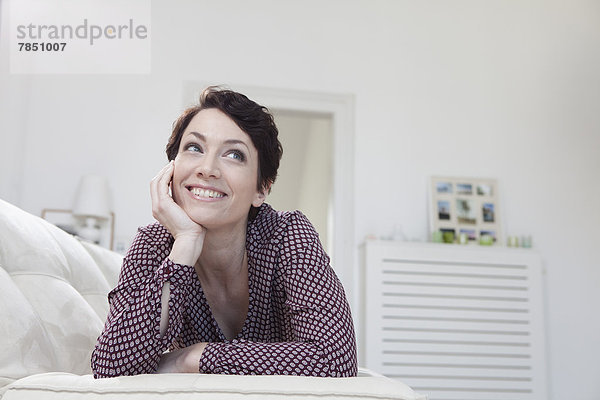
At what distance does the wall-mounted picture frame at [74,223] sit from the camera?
12.7 ft

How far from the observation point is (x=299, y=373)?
3.84 feet

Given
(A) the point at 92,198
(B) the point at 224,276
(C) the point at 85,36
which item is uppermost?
(C) the point at 85,36

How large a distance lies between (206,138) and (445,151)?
3.20m

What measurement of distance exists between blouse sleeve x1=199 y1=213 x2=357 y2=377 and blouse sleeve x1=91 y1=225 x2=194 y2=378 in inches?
4.2

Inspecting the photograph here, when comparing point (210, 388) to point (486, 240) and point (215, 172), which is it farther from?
point (486, 240)

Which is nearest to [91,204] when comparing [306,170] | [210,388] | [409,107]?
[409,107]

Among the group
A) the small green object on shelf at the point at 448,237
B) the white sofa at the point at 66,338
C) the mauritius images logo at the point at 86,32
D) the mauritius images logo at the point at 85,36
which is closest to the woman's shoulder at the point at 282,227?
the white sofa at the point at 66,338

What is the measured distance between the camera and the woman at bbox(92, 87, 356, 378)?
1.18m

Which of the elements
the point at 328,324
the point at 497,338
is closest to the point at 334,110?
the point at 497,338

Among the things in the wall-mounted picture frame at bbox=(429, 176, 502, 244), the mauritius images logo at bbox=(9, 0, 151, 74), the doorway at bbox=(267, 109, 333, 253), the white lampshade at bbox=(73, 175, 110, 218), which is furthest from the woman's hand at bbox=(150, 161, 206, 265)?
the doorway at bbox=(267, 109, 333, 253)

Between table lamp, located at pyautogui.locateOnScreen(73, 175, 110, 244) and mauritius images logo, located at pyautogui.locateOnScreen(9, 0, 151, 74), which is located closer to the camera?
table lamp, located at pyautogui.locateOnScreen(73, 175, 110, 244)

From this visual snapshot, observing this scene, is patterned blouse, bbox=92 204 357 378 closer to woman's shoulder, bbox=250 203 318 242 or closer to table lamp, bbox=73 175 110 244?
woman's shoulder, bbox=250 203 318 242

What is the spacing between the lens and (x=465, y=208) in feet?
14.2

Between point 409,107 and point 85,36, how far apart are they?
2274 millimetres
